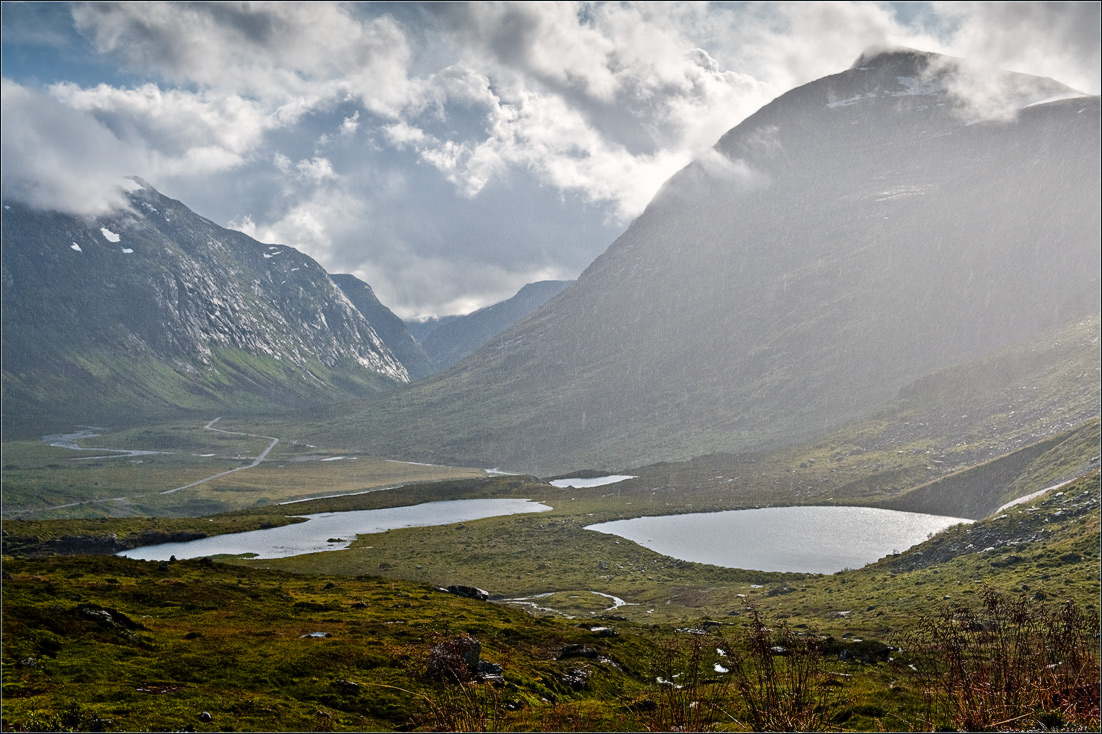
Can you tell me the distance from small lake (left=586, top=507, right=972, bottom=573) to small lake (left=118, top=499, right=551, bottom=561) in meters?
39.5

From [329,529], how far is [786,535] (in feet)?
287

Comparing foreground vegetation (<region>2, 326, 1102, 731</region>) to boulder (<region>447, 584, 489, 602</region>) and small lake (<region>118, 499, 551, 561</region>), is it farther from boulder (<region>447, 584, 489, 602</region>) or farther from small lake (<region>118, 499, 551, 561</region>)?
small lake (<region>118, 499, 551, 561</region>)

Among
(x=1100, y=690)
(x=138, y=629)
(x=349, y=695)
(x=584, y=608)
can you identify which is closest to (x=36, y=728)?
(x=349, y=695)

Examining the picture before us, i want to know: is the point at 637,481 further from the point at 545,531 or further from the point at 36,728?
the point at 36,728

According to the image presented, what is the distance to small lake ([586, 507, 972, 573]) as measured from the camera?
92625 millimetres

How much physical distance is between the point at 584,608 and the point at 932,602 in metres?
33.5

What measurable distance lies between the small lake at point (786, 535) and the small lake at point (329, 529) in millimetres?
39541

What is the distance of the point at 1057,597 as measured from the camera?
1986 inches

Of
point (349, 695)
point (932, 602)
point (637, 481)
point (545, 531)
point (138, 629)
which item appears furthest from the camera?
point (637, 481)

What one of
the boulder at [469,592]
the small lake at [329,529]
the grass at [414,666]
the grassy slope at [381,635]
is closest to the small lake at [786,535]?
the grassy slope at [381,635]

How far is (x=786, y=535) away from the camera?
10700cm

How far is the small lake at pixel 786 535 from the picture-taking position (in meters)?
92.6

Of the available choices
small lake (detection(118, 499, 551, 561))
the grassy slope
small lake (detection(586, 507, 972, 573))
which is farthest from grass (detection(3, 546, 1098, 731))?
small lake (detection(118, 499, 551, 561))

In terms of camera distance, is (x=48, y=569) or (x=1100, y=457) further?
(x=1100, y=457)
